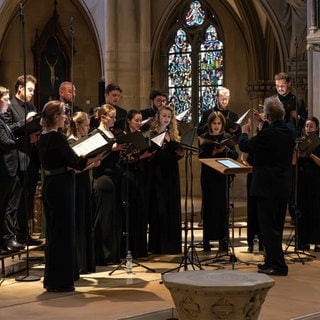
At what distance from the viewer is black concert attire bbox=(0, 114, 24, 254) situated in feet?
27.8

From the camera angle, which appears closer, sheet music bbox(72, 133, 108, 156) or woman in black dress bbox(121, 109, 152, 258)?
sheet music bbox(72, 133, 108, 156)

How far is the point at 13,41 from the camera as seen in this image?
780 inches

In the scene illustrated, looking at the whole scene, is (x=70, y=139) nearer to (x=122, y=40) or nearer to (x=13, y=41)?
(x=122, y=40)

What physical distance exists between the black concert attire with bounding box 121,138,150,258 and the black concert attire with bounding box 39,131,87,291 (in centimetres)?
184

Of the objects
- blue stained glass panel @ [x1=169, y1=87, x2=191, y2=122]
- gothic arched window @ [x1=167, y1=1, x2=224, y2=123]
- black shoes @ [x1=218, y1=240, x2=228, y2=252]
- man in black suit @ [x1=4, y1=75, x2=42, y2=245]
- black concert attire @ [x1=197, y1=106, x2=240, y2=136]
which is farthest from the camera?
blue stained glass panel @ [x1=169, y1=87, x2=191, y2=122]

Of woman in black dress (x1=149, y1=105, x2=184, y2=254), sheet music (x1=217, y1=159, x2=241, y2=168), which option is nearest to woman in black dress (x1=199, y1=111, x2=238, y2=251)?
woman in black dress (x1=149, y1=105, x2=184, y2=254)

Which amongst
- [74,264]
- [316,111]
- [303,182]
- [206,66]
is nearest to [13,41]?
[206,66]

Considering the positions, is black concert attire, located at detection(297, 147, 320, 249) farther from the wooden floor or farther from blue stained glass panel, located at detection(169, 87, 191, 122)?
blue stained glass panel, located at detection(169, 87, 191, 122)

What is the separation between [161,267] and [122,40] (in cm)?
641

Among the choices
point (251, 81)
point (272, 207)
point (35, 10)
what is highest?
point (35, 10)

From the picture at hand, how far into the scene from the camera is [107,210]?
9.09 metres

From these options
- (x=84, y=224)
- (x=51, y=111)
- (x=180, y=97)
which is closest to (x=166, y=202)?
(x=84, y=224)

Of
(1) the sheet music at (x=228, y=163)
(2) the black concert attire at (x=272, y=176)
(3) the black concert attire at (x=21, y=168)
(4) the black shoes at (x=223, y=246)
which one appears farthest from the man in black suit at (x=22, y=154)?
(2) the black concert attire at (x=272, y=176)

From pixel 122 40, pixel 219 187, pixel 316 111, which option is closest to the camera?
pixel 219 187
